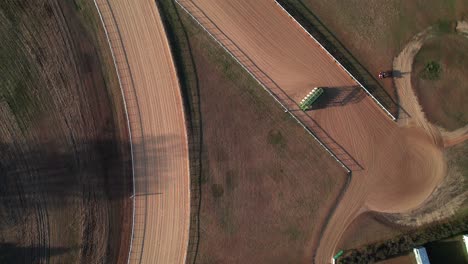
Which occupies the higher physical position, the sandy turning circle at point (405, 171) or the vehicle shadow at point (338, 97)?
the vehicle shadow at point (338, 97)

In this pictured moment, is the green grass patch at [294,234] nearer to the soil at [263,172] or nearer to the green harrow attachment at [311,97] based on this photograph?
the soil at [263,172]

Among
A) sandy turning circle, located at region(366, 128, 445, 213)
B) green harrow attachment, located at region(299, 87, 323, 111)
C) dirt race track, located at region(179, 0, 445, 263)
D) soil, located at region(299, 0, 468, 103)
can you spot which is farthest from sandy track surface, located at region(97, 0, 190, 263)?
sandy turning circle, located at region(366, 128, 445, 213)

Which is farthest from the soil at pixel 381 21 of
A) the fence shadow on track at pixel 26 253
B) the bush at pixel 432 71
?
the fence shadow on track at pixel 26 253

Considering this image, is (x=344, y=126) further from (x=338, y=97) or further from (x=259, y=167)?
(x=259, y=167)

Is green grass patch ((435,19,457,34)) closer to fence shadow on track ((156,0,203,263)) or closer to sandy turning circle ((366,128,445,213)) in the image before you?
sandy turning circle ((366,128,445,213))

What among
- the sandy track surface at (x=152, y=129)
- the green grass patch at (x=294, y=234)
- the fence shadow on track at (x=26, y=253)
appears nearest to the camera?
the green grass patch at (x=294, y=234)

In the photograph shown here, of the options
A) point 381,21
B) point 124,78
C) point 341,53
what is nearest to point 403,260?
point 341,53
